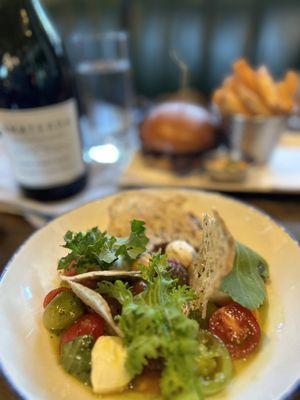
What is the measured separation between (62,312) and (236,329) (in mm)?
357

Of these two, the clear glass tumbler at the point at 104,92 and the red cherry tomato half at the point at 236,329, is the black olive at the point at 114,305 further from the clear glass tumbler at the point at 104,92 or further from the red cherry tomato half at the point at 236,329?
the clear glass tumbler at the point at 104,92

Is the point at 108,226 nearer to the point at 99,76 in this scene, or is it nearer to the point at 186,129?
the point at 186,129

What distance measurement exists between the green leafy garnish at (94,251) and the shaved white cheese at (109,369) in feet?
0.64

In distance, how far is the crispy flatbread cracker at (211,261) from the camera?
644mm

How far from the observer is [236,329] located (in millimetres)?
753

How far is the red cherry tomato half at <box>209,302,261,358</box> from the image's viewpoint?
74 cm

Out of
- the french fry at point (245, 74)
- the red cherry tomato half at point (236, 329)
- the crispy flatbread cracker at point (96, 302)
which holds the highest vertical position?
the french fry at point (245, 74)

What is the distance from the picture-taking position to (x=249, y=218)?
39.2 inches

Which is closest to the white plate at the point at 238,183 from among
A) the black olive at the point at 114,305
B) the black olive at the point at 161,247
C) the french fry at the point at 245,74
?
the french fry at the point at 245,74

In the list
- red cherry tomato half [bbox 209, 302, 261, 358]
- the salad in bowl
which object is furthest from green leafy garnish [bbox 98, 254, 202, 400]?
red cherry tomato half [bbox 209, 302, 261, 358]

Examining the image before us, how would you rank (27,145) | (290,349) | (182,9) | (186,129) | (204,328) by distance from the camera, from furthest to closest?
1. (182,9)
2. (186,129)
3. (27,145)
4. (204,328)
5. (290,349)

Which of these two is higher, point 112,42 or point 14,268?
point 112,42

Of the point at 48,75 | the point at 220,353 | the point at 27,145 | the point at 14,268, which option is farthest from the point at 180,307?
the point at 48,75

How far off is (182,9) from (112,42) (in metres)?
1.05
